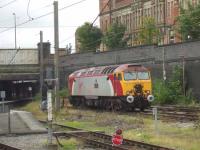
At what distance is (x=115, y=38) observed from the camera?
256 feet

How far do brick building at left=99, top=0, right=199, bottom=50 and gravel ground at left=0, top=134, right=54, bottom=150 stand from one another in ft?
161

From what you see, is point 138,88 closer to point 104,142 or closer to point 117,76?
point 117,76

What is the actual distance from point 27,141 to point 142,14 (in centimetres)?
6732

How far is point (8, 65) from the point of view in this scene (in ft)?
229

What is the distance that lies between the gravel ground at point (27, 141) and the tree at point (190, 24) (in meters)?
37.0

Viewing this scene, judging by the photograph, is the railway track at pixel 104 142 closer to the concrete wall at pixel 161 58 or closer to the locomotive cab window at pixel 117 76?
the locomotive cab window at pixel 117 76

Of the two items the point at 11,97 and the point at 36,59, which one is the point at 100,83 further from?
the point at 11,97

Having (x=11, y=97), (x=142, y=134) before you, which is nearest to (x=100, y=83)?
(x=142, y=134)

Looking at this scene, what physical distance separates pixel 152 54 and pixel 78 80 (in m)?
7.08

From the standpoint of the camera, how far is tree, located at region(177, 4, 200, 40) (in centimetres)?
5759

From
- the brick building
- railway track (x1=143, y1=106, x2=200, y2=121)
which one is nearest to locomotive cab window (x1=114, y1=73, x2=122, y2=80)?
railway track (x1=143, y1=106, x2=200, y2=121)

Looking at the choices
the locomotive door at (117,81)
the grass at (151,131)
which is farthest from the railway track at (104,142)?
the locomotive door at (117,81)

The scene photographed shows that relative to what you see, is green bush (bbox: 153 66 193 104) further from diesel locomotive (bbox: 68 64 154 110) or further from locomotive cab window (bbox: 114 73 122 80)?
locomotive cab window (bbox: 114 73 122 80)

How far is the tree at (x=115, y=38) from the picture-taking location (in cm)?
7698
